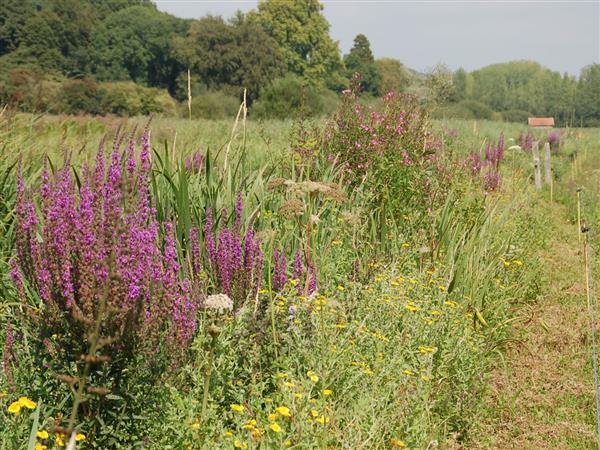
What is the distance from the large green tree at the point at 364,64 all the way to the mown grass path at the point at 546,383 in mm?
70945

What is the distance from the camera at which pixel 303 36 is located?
68.1 metres

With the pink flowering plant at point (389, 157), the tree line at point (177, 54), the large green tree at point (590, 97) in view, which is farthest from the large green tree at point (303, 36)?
the pink flowering plant at point (389, 157)

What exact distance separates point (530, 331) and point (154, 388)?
3.76 metres

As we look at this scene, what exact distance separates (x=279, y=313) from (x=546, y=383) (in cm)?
223

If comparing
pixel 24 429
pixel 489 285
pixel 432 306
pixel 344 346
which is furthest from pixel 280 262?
pixel 489 285

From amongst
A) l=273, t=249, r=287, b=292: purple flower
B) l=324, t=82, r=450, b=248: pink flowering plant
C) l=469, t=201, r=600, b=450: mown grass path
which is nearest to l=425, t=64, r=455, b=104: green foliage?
l=324, t=82, r=450, b=248: pink flowering plant

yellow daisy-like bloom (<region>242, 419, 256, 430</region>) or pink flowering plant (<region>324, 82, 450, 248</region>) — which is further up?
pink flowering plant (<region>324, 82, 450, 248</region>)

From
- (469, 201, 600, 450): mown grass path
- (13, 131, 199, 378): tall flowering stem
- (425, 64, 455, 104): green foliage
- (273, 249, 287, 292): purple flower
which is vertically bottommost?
(469, 201, 600, 450): mown grass path

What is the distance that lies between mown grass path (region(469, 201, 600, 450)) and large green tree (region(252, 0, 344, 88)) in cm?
6354

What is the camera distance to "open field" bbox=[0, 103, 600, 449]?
2.61m

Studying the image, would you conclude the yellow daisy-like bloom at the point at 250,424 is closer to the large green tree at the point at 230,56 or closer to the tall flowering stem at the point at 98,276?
the tall flowering stem at the point at 98,276

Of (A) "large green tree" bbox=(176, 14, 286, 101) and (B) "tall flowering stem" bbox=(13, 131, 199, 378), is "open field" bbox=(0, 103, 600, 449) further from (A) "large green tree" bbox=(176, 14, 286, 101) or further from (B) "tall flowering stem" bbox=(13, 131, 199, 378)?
(A) "large green tree" bbox=(176, 14, 286, 101)

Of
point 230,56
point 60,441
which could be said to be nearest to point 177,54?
point 230,56

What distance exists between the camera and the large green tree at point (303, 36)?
6806 cm
